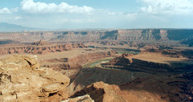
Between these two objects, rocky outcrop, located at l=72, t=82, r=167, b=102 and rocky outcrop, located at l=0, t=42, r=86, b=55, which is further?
rocky outcrop, located at l=0, t=42, r=86, b=55

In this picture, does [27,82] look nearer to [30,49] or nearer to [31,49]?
[31,49]

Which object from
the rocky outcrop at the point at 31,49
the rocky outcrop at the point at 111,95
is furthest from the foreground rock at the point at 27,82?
the rocky outcrop at the point at 31,49

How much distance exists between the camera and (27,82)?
18.7 metres

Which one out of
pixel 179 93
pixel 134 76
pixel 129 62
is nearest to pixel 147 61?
pixel 129 62

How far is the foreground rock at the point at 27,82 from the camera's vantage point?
690 inches

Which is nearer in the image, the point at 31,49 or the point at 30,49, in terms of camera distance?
the point at 31,49

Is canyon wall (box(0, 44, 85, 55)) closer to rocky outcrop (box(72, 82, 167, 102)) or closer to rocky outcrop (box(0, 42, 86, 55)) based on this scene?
rocky outcrop (box(0, 42, 86, 55))

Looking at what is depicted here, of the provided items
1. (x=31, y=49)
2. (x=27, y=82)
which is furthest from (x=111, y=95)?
(x=31, y=49)

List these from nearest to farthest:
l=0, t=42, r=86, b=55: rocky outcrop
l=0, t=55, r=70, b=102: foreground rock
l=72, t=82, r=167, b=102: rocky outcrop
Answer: l=0, t=55, r=70, b=102: foreground rock → l=72, t=82, r=167, b=102: rocky outcrop → l=0, t=42, r=86, b=55: rocky outcrop

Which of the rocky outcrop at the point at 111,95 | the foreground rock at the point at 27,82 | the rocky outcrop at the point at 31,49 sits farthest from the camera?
the rocky outcrop at the point at 31,49

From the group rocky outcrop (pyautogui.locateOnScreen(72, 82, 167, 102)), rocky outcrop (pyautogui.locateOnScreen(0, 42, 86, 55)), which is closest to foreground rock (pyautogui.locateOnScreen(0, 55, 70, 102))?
rocky outcrop (pyautogui.locateOnScreen(72, 82, 167, 102))

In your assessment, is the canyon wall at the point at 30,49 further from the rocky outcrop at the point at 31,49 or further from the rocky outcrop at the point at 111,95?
the rocky outcrop at the point at 111,95

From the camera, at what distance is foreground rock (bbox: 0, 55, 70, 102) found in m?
17.5

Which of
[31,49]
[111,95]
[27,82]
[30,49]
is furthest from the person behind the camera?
[30,49]
